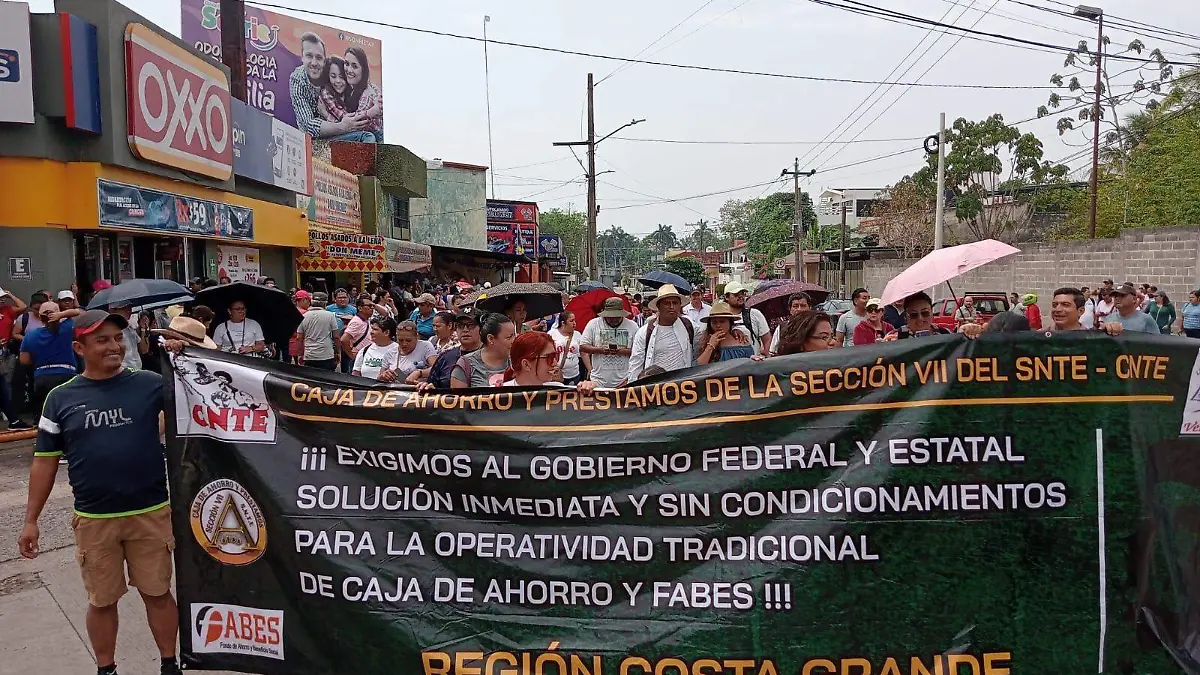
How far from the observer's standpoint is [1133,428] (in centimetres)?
358

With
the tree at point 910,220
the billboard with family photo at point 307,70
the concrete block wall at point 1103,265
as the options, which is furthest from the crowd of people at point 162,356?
the tree at point 910,220

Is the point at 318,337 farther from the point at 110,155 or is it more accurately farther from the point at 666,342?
the point at 110,155

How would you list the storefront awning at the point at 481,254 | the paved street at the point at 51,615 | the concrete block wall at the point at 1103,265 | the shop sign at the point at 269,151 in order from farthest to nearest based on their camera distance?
the storefront awning at the point at 481,254 < the concrete block wall at the point at 1103,265 < the shop sign at the point at 269,151 < the paved street at the point at 51,615

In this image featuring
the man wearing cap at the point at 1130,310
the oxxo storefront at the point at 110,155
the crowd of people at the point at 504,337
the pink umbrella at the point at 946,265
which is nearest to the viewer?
the crowd of people at the point at 504,337

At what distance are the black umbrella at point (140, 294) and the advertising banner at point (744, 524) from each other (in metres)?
5.27

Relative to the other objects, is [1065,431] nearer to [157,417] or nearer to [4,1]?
[157,417]

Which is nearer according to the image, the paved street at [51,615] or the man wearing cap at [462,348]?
the paved street at [51,615]

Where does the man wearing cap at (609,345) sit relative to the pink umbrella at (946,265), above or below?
below

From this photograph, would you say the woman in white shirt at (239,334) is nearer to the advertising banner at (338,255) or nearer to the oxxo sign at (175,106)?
the oxxo sign at (175,106)

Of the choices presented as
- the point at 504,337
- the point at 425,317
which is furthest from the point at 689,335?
the point at 425,317

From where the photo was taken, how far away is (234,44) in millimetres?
19750

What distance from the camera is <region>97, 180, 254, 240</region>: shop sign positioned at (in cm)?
1399

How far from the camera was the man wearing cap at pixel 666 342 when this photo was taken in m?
7.50

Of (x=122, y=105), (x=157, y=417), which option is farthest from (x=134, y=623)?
(x=122, y=105)
